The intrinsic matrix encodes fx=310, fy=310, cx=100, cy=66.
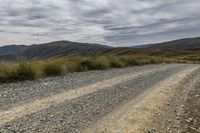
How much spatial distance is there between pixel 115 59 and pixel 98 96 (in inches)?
831

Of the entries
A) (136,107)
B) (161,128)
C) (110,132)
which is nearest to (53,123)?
(110,132)

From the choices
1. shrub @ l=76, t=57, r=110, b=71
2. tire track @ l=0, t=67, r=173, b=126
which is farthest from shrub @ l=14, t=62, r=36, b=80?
shrub @ l=76, t=57, r=110, b=71

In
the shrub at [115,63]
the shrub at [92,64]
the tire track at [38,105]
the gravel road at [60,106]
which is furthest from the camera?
the shrub at [115,63]

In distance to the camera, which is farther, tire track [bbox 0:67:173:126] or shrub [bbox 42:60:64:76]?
shrub [bbox 42:60:64:76]

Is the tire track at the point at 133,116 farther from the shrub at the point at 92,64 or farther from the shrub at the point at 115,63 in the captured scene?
the shrub at the point at 115,63

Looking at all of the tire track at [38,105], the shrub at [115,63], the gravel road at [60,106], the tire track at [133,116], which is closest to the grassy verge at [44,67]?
the shrub at [115,63]

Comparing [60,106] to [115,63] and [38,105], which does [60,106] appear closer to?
[38,105]

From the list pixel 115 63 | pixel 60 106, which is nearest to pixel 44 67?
pixel 60 106

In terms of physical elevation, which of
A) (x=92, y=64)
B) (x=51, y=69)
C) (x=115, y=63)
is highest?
(x=51, y=69)

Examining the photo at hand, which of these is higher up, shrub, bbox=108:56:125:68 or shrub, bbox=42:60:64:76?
shrub, bbox=42:60:64:76

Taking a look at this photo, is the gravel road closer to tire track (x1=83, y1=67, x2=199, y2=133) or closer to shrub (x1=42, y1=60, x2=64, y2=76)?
tire track (x1=83, y1=67, x2=199, y2=133)

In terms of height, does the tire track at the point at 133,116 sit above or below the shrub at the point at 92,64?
below

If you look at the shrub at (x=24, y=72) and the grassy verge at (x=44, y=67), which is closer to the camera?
the grassy verge at (x=44, y=67)

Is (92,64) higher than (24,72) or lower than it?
lower
